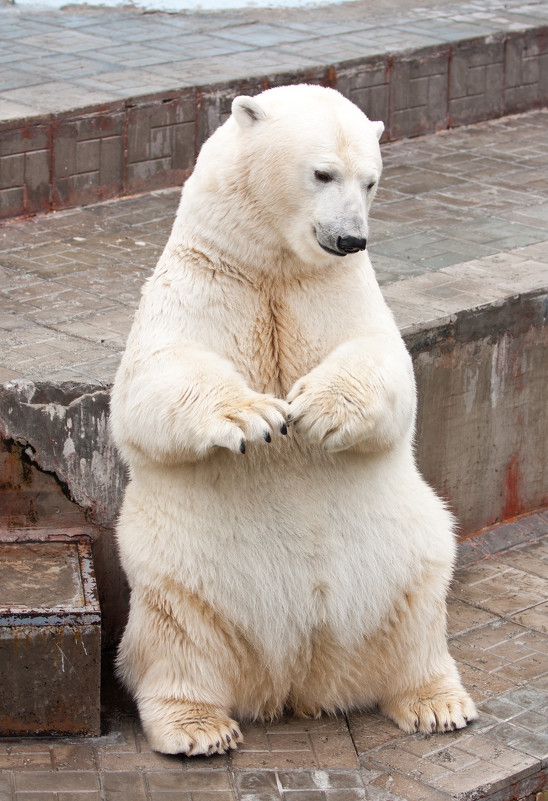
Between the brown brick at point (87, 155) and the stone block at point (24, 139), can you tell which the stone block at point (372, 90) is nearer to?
the brown brick at point (87, 155)

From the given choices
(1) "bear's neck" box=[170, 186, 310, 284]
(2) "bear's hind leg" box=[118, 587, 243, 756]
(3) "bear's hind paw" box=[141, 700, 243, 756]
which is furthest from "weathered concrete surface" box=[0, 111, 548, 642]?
(1) "bear's neck" box=[170, 186, 310, 284]

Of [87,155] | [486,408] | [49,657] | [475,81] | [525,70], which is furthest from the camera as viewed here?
[525,70]

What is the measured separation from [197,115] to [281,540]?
390 centimetres

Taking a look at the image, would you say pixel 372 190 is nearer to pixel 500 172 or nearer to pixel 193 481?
pixel 193 481

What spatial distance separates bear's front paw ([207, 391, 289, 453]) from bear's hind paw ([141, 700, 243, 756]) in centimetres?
93

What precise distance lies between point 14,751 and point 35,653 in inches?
12.1

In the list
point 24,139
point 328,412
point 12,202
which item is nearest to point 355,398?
point 328,412

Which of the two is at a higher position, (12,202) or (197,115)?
(197,115)

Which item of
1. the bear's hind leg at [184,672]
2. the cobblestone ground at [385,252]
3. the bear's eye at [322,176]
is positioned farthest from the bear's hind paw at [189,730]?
the bear's eye at [322,176]

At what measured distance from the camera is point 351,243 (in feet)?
11.2

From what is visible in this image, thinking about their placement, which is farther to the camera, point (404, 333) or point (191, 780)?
point (404, 333)

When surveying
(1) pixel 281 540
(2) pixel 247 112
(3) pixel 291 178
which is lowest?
(1) pixel 281 540

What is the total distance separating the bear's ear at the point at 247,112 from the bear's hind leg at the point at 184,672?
135 cm

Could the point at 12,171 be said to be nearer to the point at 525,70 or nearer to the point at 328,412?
the point at 328,412
